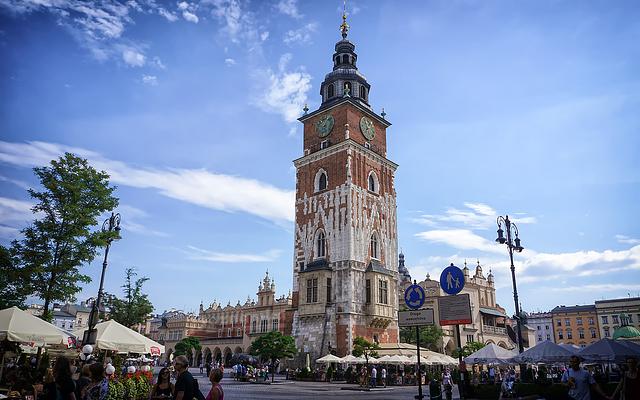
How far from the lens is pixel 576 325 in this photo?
3745 inches

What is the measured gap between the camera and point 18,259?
2123 centimetres

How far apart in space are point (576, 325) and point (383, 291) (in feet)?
241

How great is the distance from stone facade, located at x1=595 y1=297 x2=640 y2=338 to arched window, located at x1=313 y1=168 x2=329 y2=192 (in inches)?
2909

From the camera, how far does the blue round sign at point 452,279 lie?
14578 mm

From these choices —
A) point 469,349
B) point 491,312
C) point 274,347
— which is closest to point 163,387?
point 274,347

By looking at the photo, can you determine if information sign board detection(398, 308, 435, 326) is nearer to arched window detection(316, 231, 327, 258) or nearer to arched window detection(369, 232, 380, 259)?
arched window detection(369, 232, 380, 259)

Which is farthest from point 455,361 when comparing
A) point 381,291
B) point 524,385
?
point 524,385

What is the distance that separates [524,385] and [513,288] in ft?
18.1

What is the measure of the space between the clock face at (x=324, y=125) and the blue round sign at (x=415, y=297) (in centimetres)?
3146

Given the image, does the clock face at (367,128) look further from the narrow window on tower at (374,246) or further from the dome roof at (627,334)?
the dome roof at (627,334)

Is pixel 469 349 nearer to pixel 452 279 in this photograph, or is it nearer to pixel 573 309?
pixel 452 279

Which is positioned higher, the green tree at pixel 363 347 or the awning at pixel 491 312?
the awning at pixel 491 312

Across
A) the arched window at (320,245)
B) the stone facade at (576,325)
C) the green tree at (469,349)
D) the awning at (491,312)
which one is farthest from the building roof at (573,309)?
the arched window at (320,245)

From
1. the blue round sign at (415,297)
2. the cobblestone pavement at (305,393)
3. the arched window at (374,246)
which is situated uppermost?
the arched window at (374,246)
